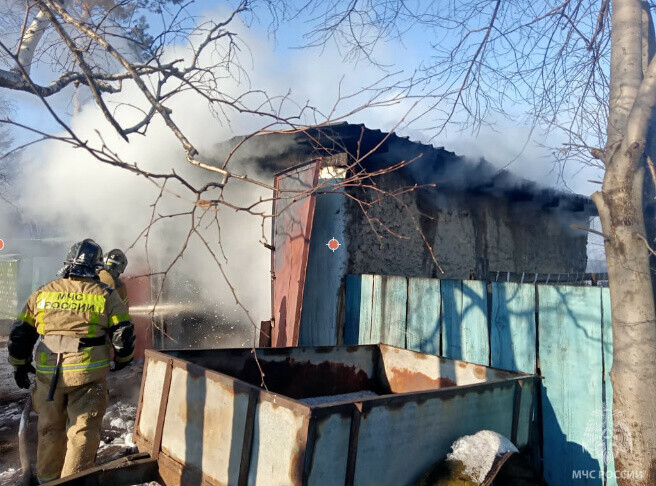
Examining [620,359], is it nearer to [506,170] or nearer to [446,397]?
[446,397]

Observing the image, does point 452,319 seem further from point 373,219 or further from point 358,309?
point 373,219

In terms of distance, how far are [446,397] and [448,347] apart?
1.72 metres

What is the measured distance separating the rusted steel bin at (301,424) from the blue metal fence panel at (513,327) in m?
0.32

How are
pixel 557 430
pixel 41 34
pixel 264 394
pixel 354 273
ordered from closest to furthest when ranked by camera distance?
pixel 264 394
pixel 557 430
pixel 41 34
pixel 354 273

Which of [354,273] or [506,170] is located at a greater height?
[506,170]

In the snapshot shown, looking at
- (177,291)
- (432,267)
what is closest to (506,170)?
(432,267)

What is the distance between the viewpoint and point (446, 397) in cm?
266

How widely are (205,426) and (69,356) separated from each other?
1.62m

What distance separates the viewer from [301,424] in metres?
2.11

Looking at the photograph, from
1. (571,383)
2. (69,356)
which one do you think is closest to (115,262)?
(69,356)

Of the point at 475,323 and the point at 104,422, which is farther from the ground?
the point at 475,323

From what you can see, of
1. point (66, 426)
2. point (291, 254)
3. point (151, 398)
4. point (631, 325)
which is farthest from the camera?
point (291, 254)

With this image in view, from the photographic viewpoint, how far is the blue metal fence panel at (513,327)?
3.67 m

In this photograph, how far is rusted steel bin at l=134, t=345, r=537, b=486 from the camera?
7.13 ft
